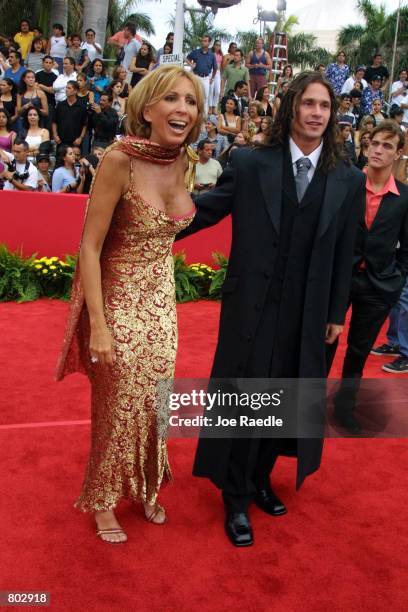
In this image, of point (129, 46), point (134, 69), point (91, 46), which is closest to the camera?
point (134, 69)

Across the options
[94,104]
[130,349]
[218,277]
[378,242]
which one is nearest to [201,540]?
[130,349]

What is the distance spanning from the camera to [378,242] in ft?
13.2

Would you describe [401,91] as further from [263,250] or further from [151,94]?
[151,94]

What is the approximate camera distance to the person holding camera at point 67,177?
8672 millimetres

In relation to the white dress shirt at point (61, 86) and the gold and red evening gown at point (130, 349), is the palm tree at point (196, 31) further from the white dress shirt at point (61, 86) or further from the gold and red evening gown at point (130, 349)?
the gold and red evening gown at point (130, 349)

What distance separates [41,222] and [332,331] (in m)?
5.28

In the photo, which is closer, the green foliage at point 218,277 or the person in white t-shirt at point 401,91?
the green foliage at point 218,277

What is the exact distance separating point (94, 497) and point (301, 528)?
0.98 metres

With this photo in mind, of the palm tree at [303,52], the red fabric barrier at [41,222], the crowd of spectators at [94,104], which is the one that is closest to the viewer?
the red fabric barrier at [41,222]

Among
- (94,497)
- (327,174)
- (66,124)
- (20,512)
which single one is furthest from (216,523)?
(66,124)


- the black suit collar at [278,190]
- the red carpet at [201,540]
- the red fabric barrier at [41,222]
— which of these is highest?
the black suit collar at [278,190]

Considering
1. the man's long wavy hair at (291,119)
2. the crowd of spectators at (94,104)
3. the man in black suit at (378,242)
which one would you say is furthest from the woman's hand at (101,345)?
the crowd of spectators at (94,104)

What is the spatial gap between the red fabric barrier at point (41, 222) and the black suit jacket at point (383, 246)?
4156mm

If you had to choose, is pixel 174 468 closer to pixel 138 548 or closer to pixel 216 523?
pixel 216 523
